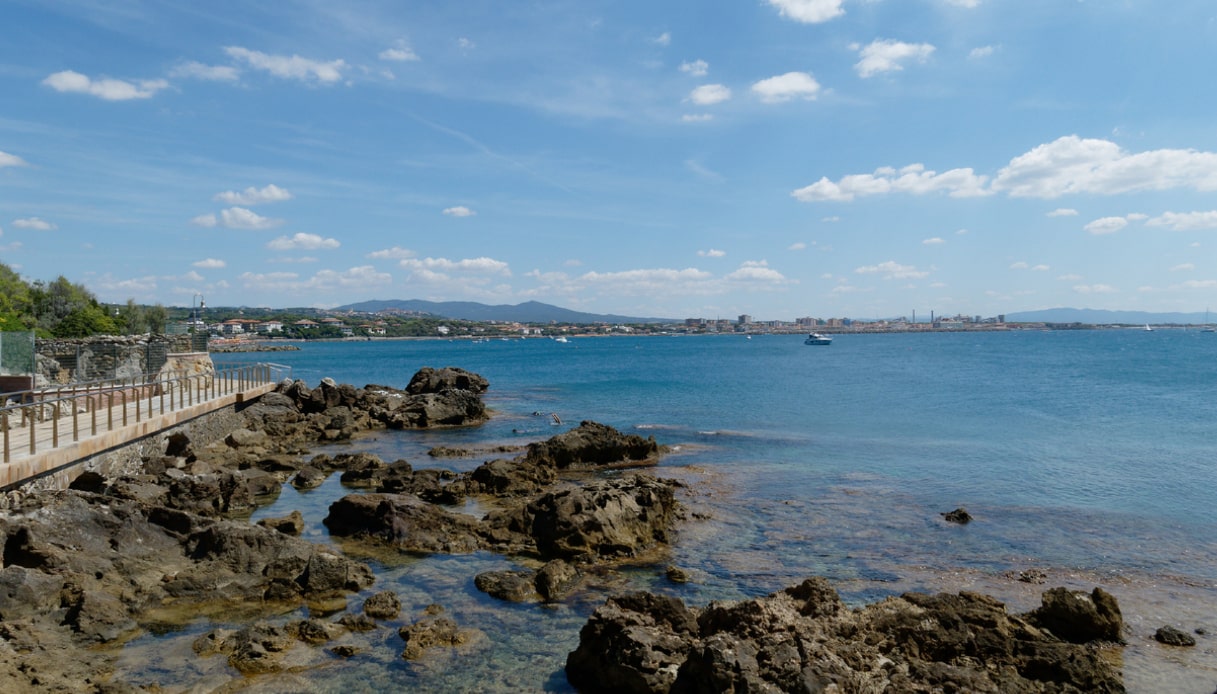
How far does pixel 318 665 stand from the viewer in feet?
34.8

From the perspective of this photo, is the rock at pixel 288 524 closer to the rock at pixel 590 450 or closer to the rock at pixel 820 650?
the rock at pixel 590 450

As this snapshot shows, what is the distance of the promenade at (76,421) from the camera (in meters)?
16.2

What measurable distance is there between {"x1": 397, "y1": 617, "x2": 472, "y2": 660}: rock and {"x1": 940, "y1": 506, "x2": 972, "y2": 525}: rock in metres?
13.2

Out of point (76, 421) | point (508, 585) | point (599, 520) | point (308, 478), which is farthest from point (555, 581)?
point (76, 421)

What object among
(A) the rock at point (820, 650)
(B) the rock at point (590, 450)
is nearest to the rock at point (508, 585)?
(A) the rock at point (820, 650)

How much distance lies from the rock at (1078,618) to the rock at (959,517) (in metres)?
7.59

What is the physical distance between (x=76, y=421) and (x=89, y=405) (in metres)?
6.60

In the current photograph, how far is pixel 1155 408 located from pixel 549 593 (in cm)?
4788

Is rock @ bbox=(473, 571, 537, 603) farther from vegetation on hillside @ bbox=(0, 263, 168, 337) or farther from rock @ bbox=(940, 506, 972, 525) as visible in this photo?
vegetation on hillside @ bbox=(0, 263, 168, 337)

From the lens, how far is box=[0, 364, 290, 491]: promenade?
1623 cm

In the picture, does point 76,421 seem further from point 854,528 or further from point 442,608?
point 854,528

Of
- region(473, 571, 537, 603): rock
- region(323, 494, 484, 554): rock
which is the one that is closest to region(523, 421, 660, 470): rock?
region(323, 494, 484, 554): rock

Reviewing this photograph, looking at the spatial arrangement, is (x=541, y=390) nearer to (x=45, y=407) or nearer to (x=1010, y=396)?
(x=1010, y=396)

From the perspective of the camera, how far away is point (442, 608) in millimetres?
12805
